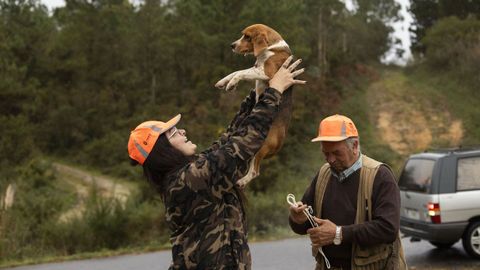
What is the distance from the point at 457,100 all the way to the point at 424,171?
25.7 metres

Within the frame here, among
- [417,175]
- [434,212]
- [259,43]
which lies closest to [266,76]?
[259,43]

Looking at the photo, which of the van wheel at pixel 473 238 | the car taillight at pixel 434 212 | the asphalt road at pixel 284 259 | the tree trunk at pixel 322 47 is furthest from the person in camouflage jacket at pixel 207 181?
the tree trunk at pixel 322 47

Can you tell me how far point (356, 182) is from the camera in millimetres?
3238

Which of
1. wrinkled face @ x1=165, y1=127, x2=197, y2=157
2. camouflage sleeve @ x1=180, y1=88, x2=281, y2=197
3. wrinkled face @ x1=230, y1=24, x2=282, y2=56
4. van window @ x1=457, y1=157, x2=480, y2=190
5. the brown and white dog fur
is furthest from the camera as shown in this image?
van window @ x1=457, y1=157, x2=480, y2=190

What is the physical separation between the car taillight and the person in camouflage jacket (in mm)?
6091

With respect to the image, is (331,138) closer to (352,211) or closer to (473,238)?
(352,211)

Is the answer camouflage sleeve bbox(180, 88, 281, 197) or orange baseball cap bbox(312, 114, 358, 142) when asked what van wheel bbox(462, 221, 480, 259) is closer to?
orange baseball cap bbox(312, 114, 358, 142)

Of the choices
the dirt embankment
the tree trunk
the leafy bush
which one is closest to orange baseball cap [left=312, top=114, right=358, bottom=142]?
the dirt embankment

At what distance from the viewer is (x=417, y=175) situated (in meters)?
8.73

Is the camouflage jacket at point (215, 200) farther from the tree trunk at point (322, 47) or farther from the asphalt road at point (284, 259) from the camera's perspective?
the tree trunk at point (322, 47)

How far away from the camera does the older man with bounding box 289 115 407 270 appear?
3.05m

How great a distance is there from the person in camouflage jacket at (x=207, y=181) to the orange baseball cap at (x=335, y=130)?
1.69 ft

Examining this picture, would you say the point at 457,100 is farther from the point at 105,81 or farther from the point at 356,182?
the point at 356,182

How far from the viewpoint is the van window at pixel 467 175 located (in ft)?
27.5
